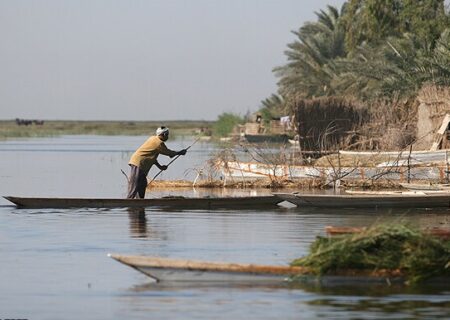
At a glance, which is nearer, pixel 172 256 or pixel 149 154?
pixel 172 256

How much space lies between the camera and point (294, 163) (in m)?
32.5

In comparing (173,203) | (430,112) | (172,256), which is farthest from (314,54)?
(172,256)

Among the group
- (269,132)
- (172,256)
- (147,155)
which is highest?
(269,132)

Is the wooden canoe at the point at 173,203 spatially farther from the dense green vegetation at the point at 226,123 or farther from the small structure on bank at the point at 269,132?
the dense green vegetation at the point at 226,123

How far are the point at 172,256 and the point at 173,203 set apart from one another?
710cm

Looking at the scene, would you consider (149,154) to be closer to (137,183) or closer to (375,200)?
(137,183)

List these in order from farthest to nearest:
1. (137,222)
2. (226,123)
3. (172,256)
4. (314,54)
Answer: (226,123)
(314,54)
(137,222)
(172,256)

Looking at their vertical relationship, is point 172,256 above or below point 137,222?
below

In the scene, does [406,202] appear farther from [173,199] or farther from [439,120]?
[439,120]

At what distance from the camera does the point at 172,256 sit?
1631 cm

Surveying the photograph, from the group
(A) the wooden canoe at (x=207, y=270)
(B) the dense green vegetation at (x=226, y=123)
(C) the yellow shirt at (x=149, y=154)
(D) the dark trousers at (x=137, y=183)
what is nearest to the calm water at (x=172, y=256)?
(A) the wooden canoe at (x=207, y=270)

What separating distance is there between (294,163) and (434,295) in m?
19.8

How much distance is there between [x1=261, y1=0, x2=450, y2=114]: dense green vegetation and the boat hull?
1881 cm

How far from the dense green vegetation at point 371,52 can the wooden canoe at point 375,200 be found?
19052mm
